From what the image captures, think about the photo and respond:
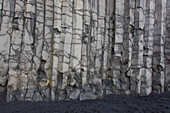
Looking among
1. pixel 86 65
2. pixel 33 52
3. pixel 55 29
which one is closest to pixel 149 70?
pixel 86 65

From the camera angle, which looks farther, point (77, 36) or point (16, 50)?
point (77, 36)

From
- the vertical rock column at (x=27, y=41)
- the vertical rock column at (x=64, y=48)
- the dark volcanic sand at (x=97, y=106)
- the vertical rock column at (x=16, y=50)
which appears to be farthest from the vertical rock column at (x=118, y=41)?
the vertical rock column at (x=16, y=50)

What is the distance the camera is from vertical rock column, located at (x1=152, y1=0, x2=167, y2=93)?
307 centimetres

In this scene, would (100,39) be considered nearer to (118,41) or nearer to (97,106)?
(118,41)

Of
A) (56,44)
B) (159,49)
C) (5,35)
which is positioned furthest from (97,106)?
(5,35)

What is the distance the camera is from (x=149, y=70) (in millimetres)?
3068

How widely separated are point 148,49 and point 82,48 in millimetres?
2040

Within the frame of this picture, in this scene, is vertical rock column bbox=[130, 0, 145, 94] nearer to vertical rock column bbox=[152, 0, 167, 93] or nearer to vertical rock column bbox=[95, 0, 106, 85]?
vertical rock column bbox=[152, 0, 167, 93]

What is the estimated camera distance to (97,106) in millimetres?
2279

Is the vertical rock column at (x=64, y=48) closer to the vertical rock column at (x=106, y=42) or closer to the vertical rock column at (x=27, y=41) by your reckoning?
the vertical rock column at (x=27, y=41)

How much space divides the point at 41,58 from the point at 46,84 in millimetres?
678

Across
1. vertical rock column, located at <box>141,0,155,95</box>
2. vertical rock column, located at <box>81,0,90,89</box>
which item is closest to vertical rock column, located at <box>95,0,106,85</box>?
vertical rock column, located at <box>81,0,90,89</box>

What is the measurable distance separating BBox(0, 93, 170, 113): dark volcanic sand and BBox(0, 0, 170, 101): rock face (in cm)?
19

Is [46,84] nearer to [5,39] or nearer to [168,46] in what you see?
[5,39]
